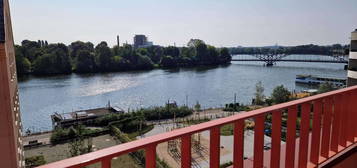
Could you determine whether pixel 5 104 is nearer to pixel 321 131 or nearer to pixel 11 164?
pixel 11 164

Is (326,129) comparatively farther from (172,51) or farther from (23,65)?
(172,51)

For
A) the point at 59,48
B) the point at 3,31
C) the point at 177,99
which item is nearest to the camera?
the point at 3,31

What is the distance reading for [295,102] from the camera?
1358 mm

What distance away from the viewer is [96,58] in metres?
42.6

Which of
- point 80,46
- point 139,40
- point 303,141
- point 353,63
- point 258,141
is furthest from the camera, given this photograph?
point 139,40

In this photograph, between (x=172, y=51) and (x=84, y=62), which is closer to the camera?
(x=84, y=62)

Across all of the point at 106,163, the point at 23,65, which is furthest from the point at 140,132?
→ the point at 23,65

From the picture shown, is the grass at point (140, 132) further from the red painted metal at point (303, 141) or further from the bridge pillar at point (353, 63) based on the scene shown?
the red painted metal at point (303, 141)

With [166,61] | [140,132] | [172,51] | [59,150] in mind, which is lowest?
[59,150]

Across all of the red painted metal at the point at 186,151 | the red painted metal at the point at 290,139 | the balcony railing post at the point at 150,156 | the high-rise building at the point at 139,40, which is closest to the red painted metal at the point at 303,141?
the red painted metal at the point at 290,139

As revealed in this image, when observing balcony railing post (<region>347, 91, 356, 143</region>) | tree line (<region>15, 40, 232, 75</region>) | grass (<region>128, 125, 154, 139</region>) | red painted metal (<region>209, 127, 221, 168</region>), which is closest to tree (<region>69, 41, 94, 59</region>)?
tree line (<region>15, 40, 232, 75</region>)

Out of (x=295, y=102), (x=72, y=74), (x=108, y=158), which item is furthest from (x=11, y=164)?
(x=72, y=74)

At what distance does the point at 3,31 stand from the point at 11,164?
0.75m

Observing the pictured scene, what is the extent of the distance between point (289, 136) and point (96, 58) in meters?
43.6
